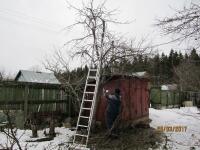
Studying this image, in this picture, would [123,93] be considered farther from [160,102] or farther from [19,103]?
[160,102]

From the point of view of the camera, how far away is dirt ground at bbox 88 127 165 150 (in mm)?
9641

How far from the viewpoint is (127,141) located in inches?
409

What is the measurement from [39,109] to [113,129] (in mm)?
3682

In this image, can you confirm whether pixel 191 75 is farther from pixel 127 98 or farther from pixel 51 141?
pixel 51 141

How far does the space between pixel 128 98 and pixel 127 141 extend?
278cm

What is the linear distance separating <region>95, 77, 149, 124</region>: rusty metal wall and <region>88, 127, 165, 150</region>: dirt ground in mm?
934

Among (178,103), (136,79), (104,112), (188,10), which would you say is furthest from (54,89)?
(178,103)

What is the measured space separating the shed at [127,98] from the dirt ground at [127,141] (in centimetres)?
83

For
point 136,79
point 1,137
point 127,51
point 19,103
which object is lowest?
point 1,137

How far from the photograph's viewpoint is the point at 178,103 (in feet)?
108

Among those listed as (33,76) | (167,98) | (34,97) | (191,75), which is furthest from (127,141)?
(33,76)

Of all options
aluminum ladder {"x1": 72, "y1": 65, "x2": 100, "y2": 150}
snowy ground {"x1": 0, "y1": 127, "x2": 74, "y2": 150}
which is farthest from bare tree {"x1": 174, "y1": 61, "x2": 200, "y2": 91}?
snowy ground {"x1": 0, "y1": 127, "x2": 74, "y2": 150}

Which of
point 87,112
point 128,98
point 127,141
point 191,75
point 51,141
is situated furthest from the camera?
point 191,75

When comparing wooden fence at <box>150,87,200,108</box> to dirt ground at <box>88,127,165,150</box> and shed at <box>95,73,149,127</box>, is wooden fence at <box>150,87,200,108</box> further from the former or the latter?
dirt ground at <box>88,127,165,150</box>
